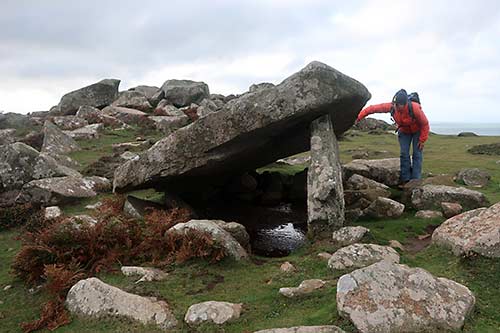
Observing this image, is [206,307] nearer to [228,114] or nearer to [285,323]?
[285,323]

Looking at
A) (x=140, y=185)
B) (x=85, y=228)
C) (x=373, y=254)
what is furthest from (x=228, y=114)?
(x=373, y=254)

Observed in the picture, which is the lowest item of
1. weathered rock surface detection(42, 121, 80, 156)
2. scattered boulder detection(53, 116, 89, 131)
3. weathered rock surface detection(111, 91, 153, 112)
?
weathered rock surface detection(42, 121, 80, 156)

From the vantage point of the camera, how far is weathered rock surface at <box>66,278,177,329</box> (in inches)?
269

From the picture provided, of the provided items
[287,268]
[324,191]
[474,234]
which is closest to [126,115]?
[324,191]

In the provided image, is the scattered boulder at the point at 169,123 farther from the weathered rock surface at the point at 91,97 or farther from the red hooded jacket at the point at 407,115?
the red hooded jacket at the point at 407,115

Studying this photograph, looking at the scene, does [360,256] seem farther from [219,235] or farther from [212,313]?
[212,313]

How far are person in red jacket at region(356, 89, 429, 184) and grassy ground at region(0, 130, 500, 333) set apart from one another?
13.1 feet

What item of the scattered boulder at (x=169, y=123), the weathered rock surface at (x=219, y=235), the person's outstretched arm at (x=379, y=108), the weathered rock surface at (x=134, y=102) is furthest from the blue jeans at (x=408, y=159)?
the weathered rock surface at (x=134, y=102)

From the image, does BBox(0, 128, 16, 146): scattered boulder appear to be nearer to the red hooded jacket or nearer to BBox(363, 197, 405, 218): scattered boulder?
the red hooded jacket

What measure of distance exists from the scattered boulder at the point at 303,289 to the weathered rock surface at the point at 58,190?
926 cm

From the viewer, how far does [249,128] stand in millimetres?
11430

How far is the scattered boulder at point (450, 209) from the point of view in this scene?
1144 centimetres

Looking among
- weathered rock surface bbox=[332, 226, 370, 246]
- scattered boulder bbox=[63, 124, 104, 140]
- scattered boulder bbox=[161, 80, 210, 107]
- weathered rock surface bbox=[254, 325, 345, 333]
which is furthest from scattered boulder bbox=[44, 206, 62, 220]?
scattered boulder bbox=[161, 80, 210, 107]

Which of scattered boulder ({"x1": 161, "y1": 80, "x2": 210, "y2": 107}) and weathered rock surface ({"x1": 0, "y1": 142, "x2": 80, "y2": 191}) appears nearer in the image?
weathered rock surface ({"x1": 0, "y1": 142, "x2": 80, "y2": 191})
